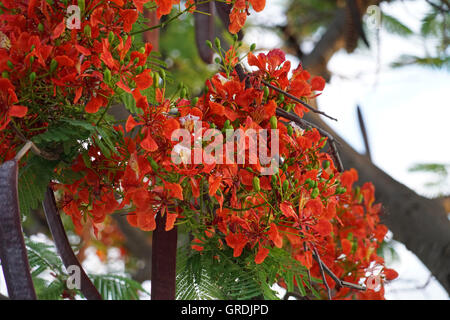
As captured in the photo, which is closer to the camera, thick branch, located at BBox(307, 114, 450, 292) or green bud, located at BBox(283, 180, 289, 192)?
green bud, located at BBox(283, 180, 289, 192)

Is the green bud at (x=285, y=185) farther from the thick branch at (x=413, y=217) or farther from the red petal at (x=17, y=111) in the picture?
the thick branch at (x=413, y=217)

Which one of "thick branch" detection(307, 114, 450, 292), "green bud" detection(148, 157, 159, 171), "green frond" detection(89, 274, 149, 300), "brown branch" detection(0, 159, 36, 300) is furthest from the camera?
"thick branch" detection(307, 114, 450, 292)

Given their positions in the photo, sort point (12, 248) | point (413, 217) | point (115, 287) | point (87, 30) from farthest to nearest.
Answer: point (413, 217) → point (115, 287) → point (87, 30) → point (12, 248)

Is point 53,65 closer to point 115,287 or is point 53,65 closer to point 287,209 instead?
point 287,209

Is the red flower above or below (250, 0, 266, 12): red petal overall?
below

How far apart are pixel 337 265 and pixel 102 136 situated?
0.46 meters

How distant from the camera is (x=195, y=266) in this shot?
0.64 m

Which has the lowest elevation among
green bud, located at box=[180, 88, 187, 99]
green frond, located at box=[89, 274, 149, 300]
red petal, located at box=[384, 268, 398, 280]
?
green frond, located at box=[89, 274, 149, 300]

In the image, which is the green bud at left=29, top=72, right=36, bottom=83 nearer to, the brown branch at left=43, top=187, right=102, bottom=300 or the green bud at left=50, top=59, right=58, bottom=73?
the green bud at left=50, top=59, right=58, bottom=73

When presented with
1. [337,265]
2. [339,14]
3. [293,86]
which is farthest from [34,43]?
[339,14]

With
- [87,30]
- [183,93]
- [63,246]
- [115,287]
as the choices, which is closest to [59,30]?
[87,30]

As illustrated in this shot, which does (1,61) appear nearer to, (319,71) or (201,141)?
(201,141)

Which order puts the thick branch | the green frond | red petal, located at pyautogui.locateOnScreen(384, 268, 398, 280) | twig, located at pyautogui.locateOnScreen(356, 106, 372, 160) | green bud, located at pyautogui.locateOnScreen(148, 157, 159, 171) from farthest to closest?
1. twig, located at pyautogui.locateOnScreen(356, 106, 372, 160)
2. the thick branch
3. the green frond
4. red petal, located at pyautogui.locateOnScreen(384, 268, 398, 280)
5. green bud, located at pyautogui.locateOnScreen(148, 157, 159, 171)

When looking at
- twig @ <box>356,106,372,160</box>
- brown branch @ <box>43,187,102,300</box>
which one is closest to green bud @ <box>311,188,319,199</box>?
brown branch @ <box>43,187,102,300</box>
